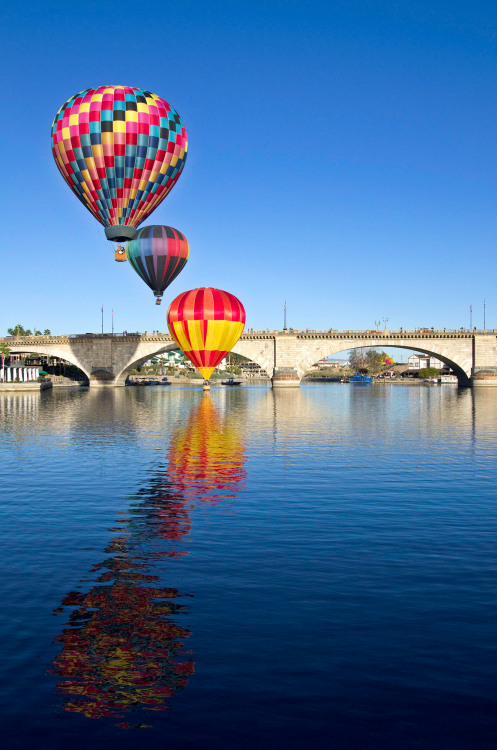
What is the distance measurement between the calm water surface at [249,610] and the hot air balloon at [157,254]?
48514mm

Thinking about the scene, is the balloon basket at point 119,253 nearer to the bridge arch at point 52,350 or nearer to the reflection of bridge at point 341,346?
the reflection of bridge at point 341,346

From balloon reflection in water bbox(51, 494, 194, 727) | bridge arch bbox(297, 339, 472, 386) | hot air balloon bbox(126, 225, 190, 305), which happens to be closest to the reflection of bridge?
bridge arch bbox(297, 339, 472, 386)

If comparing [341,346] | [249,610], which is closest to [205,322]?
[341,346]

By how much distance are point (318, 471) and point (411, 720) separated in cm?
1600

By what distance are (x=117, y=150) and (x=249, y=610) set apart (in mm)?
49969

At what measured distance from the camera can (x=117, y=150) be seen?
53344 millimetres

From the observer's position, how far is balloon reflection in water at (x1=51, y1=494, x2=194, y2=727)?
716cm

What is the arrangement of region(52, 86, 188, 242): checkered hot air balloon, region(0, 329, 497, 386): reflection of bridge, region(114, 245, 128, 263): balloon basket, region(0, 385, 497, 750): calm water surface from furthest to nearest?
1. region(0, 329, 497, 386): reflection of bridge
2. region(114, 245, 128, 263): balloon basket
3. region(52, 86, 188, 242): checkered hot air balloon
4. region(0, 385, 497, 750): calm water surface

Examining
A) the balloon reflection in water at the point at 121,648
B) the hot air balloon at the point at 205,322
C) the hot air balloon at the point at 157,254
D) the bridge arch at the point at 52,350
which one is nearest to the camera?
the balloon reflection in water at the point at 121,648

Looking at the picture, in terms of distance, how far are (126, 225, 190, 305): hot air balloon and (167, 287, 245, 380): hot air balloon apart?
343 centimetres

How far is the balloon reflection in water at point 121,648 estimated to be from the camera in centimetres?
716

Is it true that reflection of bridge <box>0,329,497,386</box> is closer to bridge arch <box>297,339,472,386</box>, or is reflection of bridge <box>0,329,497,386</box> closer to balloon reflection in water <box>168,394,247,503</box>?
bridge arch <box>297,339,472,386</box>

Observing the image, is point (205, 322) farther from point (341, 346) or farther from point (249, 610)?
point (249, 610)

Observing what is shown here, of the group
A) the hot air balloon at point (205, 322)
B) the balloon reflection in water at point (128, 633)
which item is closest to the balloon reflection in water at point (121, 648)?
the balloon reflection in water at point (128, 633)
